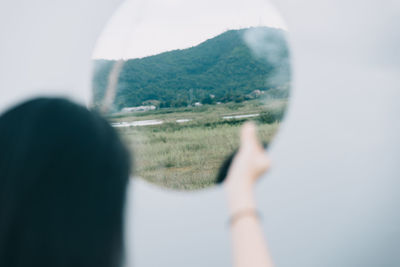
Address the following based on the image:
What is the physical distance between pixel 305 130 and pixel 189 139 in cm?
31

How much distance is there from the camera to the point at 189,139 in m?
1.03

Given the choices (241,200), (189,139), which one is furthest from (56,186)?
(189,139)

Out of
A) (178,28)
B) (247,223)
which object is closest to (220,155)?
(178,28)

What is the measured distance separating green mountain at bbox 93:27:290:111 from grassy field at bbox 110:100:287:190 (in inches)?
1.3

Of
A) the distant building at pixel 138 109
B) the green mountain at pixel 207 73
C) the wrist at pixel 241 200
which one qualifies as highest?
the green mountain at pixel 207 73

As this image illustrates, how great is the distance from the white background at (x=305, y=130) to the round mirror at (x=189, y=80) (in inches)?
1.8

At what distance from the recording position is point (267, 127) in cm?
99

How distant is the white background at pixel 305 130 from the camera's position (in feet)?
3.08

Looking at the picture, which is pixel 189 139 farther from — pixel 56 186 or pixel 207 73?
pixel 56 186

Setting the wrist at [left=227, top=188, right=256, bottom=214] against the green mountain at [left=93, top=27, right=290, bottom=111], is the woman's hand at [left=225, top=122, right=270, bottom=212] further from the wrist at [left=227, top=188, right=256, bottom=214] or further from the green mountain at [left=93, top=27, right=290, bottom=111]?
the green mountain at [left=93, top=27, right=290, bottom=111]

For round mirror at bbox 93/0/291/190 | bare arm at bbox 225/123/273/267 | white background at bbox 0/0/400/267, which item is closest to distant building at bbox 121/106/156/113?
round mirror at bbox 93/0/291/190

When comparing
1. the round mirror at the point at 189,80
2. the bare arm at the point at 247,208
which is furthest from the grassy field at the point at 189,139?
the bare arm at the point at 247,208

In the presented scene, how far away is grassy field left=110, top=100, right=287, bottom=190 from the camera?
1.01 meters

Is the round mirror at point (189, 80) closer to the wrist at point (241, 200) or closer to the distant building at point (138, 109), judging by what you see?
the distant building at point (138, 109)
